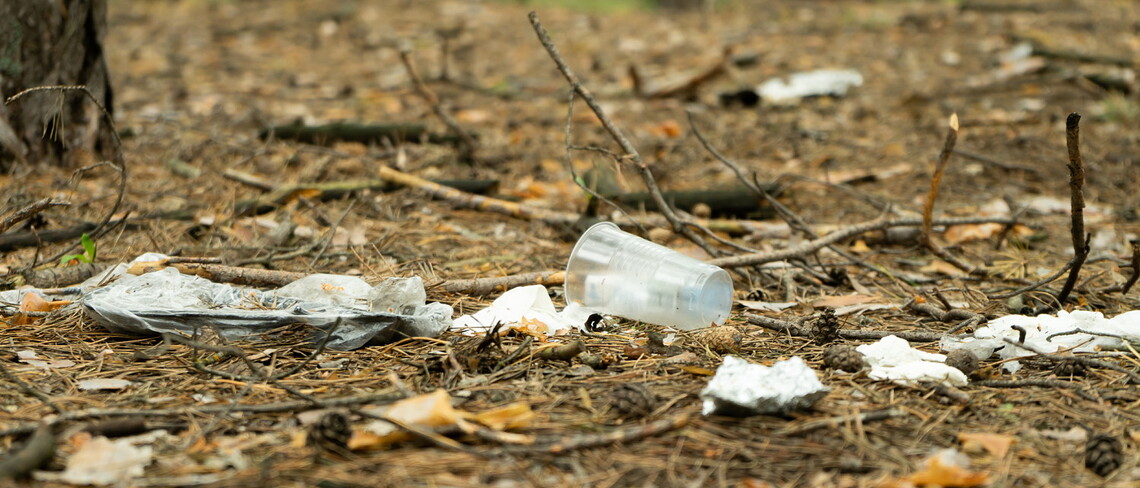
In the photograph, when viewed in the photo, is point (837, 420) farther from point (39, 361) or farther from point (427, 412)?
point (39, 361)

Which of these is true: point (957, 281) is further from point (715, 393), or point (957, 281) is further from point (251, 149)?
point (251, 149)

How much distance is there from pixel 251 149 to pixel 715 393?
11.2 ft

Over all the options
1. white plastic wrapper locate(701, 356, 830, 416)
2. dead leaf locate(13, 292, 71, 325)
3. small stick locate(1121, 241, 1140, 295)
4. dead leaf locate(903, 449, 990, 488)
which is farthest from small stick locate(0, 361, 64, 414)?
small stick locate(1121, 241, 1140, 295)

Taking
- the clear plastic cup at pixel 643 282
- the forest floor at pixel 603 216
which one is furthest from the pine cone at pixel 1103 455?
the clear plastic cup at pixel 643 282

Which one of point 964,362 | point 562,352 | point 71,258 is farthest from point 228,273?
point 964,362

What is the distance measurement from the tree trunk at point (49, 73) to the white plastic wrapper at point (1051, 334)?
140 inches

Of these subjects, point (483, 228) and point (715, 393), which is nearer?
point (715, 393)

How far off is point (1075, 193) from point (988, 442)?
1.08 metres

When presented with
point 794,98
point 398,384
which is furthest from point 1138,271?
point 794,98

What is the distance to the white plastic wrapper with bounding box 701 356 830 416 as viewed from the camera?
2014mm

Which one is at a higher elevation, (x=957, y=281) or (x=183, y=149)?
(x=183, y=149)

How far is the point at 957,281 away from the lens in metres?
3.34

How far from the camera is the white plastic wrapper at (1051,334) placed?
2461 millimetres

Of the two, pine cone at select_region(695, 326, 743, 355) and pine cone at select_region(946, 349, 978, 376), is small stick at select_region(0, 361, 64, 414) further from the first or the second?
pine cone at select_region(946, 349, 978, 376)
